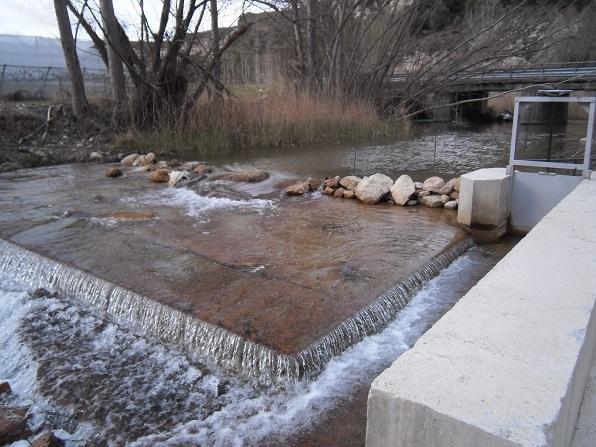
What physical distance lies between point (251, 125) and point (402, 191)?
524 cm

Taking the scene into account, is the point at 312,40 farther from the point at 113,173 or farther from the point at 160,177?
the point at 160,177

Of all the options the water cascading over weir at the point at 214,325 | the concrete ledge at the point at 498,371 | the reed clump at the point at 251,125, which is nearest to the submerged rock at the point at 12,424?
the water cascading over weir at the point at 214,325

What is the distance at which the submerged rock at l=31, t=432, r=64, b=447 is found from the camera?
2295 millimetres

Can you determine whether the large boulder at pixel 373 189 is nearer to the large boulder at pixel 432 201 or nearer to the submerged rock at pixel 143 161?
the large boulder at pixel 432 201

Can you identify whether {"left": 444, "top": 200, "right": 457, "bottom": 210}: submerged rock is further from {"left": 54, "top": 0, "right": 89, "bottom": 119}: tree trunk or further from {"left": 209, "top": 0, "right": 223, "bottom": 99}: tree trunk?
{"left": 54, "top": 0, "right": 89, "bottom": 119}: tree trunk

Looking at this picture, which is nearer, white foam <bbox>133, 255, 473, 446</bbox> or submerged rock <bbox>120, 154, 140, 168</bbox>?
white foam <bbox>133, 255, 473, 446</bbox>

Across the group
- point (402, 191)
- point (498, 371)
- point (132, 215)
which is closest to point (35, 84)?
point (132, 215)

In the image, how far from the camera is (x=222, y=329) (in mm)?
2969

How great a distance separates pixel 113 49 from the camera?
10.0 meters

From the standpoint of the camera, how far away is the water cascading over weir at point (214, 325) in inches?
109

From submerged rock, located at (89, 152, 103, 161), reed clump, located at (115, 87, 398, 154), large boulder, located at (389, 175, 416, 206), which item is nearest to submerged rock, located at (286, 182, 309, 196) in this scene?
large boulder, located at (389, 175, 416, 206)

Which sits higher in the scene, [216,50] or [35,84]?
[216,50]

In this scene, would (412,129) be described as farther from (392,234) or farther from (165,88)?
(392,234)

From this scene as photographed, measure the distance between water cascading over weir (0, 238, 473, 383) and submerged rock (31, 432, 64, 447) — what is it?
841 millimetres
